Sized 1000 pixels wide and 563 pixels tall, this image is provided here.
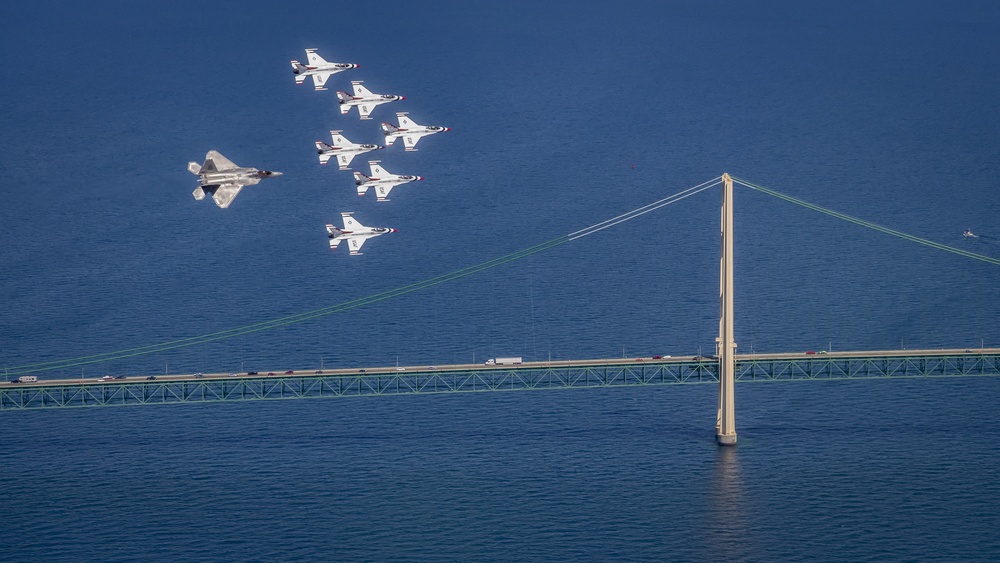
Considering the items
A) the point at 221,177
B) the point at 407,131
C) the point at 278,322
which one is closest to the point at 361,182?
the point at 407,131

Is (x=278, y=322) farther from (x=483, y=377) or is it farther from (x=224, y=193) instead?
(x=224, y=193)

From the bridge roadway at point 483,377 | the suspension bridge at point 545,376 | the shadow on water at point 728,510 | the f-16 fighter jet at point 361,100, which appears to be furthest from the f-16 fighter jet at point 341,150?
the shadow on water at point 728,510

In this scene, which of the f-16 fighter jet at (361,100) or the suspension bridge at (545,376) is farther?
the f-16 fighter jet at (361,100)

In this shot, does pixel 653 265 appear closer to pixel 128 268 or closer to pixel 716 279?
pixel 716 279

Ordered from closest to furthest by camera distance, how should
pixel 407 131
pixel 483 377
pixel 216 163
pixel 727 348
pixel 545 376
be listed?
pixel 216 163
pixel 727 348
pixel 483 377
pixel 545 376
pixel 407 131

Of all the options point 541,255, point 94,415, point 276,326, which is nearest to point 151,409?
point 94,415

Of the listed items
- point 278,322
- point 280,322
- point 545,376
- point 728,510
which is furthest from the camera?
point 280,322

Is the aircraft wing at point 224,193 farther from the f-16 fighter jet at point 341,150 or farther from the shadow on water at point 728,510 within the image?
the shadow on water at point 728,510
